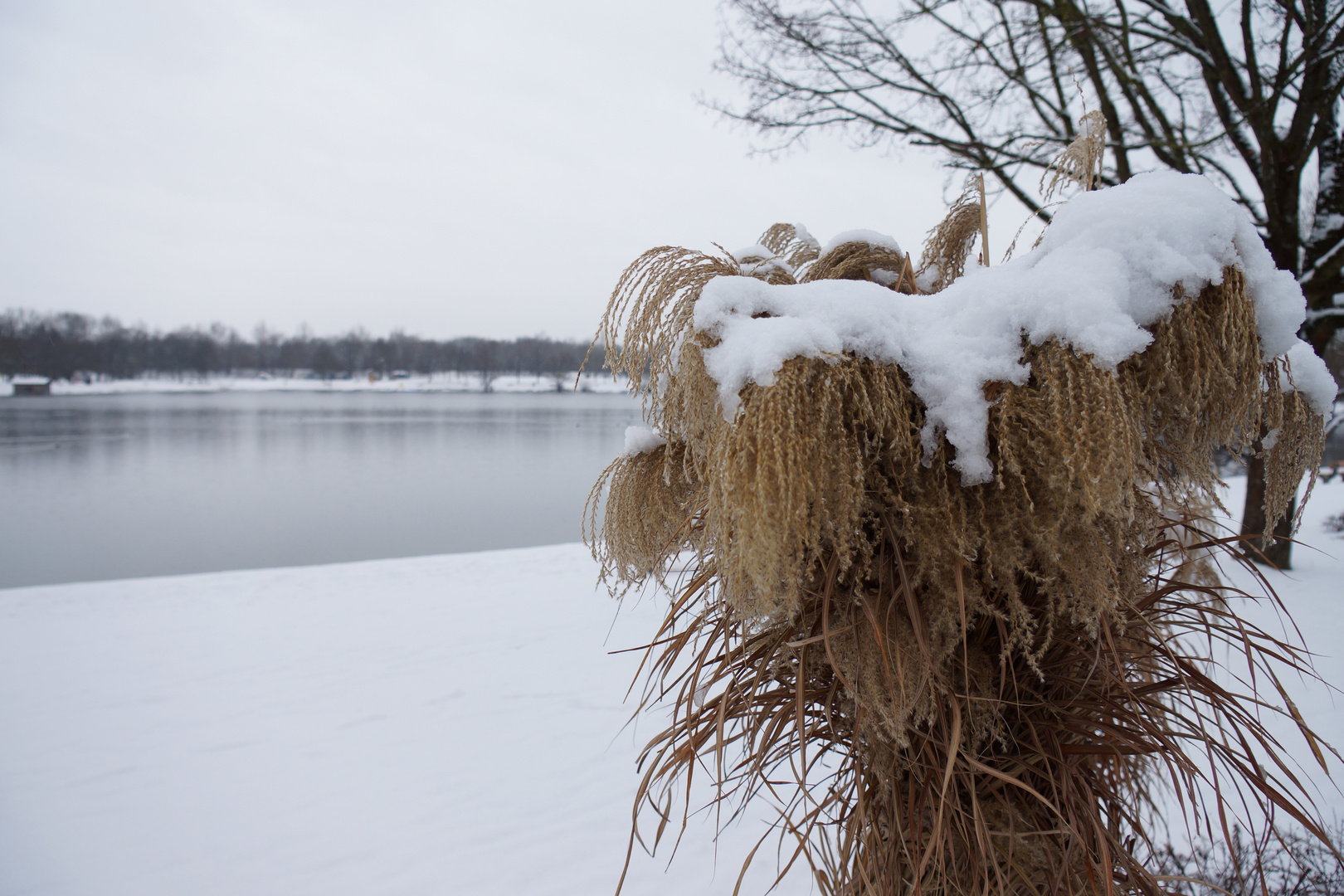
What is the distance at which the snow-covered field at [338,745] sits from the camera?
8.65 ft

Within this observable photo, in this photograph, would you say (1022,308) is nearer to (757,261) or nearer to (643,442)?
(757,261)

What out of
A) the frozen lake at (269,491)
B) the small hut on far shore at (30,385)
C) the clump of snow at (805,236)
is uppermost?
the clump of snow at (805,236)

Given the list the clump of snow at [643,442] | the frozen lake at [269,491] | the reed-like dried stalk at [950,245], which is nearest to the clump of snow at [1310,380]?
the reed-like dried stalk at [950,245]

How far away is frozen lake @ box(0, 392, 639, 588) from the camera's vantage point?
33.7 ft

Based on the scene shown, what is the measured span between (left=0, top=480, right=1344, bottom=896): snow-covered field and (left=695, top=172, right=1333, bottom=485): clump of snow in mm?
1913

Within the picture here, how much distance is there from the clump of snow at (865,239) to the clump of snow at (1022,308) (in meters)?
0.49

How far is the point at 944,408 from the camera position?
1.04m

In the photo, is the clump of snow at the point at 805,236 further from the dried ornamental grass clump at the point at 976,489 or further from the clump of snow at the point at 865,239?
the dried ornamental grass clump at the point at 976,489

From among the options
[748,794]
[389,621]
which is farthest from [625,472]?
[389,621]

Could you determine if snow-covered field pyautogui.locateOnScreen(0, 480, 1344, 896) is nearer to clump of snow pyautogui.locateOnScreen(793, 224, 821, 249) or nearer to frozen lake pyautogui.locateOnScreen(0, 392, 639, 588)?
clump of snow pyautogui.locateOnScreen(793, 224, 821, 249)

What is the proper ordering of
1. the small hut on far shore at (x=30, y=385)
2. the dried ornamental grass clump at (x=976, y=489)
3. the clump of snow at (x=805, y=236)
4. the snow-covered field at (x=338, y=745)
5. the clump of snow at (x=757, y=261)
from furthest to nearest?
the small hut on far shore at (x=30, y=385) < the snow-covered field at (x=338, y=745) < the clump of snow at (x=805, y=236) < the clump of snow at (x=757, y=261) < the dried ornamental grass clump at (x=976, y=489)

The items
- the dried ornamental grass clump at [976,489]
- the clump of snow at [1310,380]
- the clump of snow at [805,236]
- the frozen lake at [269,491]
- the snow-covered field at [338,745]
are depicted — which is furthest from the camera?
the frozen lake at [269,491]

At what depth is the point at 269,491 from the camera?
50.5 ft

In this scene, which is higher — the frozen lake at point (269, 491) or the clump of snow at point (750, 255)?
the clump of snow at point (750, 255)
